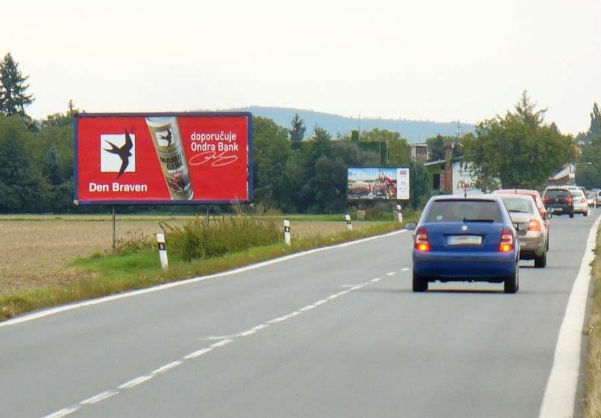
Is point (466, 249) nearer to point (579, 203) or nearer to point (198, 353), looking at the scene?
point (198, 353)

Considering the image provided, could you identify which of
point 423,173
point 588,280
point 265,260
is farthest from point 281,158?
point 588,280

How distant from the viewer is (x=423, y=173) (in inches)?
5012

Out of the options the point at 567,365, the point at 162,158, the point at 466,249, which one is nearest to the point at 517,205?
the point at 466,249

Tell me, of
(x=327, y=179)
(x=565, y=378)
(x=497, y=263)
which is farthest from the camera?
(x=327, y=179)

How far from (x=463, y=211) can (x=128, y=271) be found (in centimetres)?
1338

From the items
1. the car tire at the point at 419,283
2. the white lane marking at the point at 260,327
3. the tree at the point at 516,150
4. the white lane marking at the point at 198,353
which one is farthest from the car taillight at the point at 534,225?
the tree at the point at 516,150

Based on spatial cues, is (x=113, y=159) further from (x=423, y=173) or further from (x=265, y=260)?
(x=423, y=173)

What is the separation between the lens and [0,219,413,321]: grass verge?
19828mm

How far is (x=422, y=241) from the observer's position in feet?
70.4

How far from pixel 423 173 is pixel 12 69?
56387mm

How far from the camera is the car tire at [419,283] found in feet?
71.5

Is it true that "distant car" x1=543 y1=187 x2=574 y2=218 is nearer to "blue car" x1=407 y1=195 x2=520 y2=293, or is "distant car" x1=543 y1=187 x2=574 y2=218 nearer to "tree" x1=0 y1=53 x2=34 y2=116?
"blue car" x1=407 y1=195 x2=520 y2=293

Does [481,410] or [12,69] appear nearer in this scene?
[481,410]

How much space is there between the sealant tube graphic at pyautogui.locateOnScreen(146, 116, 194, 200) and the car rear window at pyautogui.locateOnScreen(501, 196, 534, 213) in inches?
708
